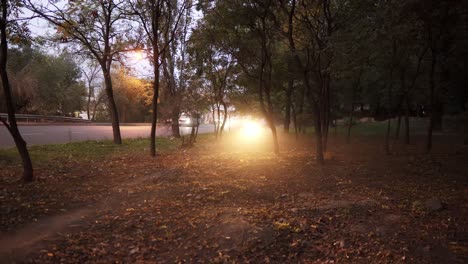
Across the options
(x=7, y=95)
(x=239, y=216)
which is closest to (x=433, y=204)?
(x=239, y=216)

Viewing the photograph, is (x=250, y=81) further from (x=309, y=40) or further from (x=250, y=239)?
(x=250, y=239)

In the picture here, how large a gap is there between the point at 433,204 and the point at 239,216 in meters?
3.40

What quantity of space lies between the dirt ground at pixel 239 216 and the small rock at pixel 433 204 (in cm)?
3

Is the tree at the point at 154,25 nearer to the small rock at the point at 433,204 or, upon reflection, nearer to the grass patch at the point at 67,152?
the grass patch at the point at 67,152

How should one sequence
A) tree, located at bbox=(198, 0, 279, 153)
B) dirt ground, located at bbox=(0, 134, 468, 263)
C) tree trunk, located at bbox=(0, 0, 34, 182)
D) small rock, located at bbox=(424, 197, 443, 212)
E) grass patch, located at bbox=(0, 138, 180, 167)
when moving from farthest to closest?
tree, located at bbox=(198, 0, 279, 153), grass patch, located at bbox=(0, 138, 180, 167), tree trunk, located at bbox=(0, 0, 34, 182), small rock, located at bbox=(424, 197, 443, 212), dirt ground, located at bbox=(0, 134, 468, 263)

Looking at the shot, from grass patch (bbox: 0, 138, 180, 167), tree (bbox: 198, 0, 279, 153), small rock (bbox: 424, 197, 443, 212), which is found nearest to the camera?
small rock (bbox: 424, 197, 443, 212)

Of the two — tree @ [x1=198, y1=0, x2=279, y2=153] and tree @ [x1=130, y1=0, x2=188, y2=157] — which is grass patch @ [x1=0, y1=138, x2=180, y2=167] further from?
tree @ [x1=198, y1=0, x2=279, y2=153]

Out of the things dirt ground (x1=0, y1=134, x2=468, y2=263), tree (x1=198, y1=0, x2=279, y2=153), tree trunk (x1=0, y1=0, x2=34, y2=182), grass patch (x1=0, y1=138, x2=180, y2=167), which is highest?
tree (x1=198, y1=0, x2=279, y2=153)

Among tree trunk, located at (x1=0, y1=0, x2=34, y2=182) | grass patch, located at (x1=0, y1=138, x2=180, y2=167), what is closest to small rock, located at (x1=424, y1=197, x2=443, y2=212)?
tree trunk, located at (x1=0, y1=0, x2=34, y2=182)

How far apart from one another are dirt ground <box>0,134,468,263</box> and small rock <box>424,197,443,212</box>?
0.10 ft

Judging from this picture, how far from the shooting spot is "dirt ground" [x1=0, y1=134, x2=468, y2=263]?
4594 mm

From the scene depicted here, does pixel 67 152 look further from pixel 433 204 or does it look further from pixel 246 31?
pixel 433 204

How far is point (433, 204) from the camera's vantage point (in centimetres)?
600

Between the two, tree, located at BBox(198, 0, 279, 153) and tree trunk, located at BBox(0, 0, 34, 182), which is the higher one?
tree, located at BBox(198, 0, 279, 153)
